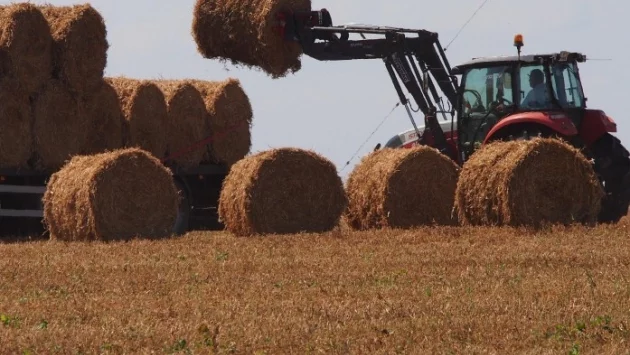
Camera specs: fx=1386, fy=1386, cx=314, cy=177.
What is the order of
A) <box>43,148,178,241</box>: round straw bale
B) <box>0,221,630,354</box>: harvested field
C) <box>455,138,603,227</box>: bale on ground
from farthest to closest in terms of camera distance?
1. <box>43,148,178,241</box>: round straw bale
2. <box>455,138,603,227</box>: bale on ground
3. <box>0,221,630,354</box>: harvested field

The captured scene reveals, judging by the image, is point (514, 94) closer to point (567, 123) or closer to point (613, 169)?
point (567, 123)

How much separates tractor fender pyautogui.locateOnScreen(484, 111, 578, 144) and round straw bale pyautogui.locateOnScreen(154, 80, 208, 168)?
207 inches

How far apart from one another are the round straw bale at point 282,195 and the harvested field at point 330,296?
6.23 ft

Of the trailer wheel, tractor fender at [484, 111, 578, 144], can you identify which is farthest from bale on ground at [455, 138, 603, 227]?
the trailer wheel

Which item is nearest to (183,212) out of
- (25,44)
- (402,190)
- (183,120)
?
(183,120)

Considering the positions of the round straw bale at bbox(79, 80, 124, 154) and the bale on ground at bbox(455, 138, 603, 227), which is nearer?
the bale on ground at bbox(455, 138, 603, 227)

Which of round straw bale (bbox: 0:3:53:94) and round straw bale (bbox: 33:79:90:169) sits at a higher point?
round straw bale (bbox: 0:3:53:94)

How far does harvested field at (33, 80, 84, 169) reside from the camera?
64.4 ft

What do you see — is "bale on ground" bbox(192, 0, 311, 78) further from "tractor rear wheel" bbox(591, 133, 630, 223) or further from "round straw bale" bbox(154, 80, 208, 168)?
"tractor rear wheel" bbox(591, 133, 630, 223)

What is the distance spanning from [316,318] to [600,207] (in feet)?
29.3

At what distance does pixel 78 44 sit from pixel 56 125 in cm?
120

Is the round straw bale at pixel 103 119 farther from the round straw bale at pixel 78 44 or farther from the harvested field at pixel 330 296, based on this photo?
the harvested field at pixel 330 296

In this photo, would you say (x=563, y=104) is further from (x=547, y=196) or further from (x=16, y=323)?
(x=16, y=323)

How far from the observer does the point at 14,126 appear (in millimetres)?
19422
